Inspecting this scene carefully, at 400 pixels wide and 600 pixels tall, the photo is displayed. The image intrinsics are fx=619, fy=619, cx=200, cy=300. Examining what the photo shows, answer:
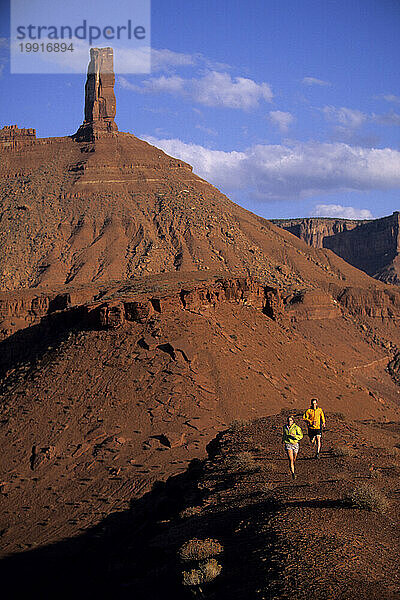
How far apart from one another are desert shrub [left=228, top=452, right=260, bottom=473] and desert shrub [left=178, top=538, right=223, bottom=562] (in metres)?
4.28

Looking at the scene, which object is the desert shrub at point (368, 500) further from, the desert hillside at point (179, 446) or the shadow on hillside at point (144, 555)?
the shadow on hillside at point (144, 555)

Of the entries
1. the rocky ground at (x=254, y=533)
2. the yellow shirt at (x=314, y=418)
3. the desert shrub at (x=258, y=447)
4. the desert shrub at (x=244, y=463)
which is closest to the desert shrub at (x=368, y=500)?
the rocky ground at (x=254, y=533)

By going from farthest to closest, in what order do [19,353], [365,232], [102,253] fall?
[365,232]
[102,253]
[19,353]

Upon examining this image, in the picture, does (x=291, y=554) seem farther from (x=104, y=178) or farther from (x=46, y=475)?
(x=104, y=178)

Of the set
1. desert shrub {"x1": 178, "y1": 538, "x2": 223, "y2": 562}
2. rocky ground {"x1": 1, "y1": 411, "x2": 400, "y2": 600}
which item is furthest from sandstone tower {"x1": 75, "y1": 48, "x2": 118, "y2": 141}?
desert shrub {"x1": 178, "y1": 538, "x2": 223, "y2": 562}

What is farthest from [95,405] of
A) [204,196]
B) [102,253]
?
[204,196]

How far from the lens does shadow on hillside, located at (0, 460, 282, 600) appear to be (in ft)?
29.4

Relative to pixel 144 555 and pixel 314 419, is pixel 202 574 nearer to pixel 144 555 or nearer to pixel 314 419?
pixel 144 555

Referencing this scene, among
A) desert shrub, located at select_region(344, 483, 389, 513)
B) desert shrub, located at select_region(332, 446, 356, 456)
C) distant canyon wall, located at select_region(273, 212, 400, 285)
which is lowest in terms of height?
desert shrub, located at select_region(332, 446, 356, 456)

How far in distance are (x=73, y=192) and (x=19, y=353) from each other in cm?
6096

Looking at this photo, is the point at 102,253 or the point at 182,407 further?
the point at 102,253

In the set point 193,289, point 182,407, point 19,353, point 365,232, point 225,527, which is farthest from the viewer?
point 365,232

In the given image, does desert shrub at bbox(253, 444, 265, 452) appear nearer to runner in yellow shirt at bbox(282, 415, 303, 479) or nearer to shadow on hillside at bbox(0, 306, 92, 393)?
runner in yellow shirt at bbox(282, 415, 303, 479)

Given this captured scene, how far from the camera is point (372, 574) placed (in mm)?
7504
